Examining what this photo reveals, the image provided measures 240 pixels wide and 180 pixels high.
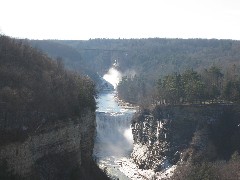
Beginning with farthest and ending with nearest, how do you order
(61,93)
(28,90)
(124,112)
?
(124,112)
(61,93)
(28,90)

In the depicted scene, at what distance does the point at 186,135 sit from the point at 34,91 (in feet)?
126

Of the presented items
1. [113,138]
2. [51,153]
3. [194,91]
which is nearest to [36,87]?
[51,153]

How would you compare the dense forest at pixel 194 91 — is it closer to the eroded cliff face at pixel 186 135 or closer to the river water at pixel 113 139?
the eroded cliff face at pixel 186 135

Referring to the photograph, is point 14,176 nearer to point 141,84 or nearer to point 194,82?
point 194,82

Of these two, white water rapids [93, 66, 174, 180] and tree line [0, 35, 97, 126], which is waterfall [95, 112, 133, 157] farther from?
tree line [0, 35, 97, 126]

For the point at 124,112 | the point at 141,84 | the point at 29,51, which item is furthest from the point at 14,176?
the point at 141,84

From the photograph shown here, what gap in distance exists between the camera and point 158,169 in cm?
6619

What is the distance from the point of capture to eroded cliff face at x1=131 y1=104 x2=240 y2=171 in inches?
2650

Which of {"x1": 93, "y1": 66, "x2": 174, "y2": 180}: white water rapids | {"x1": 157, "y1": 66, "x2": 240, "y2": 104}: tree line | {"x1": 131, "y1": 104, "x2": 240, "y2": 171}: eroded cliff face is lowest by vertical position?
{"x1": 93, "y1": 66, "x2": 174, "y2": 180}: white water rapids

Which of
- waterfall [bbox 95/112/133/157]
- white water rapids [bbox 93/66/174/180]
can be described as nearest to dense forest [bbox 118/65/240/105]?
waterfall [bbox 95/112/133/157]

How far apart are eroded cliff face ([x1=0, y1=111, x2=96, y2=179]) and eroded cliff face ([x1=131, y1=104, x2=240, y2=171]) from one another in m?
27.6

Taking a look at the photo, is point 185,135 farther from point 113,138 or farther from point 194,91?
point 113,138

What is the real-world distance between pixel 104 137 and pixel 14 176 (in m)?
56.6

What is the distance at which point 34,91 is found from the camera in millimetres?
38312
